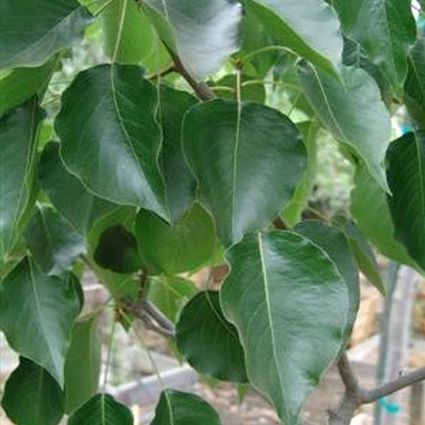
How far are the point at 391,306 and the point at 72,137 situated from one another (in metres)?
1.09

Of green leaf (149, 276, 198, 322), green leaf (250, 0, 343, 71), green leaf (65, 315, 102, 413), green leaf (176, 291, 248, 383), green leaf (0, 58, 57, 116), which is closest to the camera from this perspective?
green leaf (250, 0, 343, 71)

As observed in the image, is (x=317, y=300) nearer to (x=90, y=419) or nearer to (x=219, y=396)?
(x=90, y=419)

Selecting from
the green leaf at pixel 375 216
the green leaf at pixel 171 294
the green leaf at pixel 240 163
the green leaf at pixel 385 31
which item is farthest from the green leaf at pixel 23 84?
the green leaf at pixel 171 294

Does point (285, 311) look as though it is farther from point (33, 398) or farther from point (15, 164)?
point (33, 398)

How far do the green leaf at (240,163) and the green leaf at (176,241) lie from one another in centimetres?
15

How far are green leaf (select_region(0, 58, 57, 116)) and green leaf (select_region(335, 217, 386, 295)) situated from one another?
32cm

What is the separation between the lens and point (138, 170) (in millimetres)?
557

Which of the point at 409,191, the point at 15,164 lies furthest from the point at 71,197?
the point at 409,191

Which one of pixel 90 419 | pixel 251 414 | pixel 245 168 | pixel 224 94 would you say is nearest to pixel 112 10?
pixel 224 94

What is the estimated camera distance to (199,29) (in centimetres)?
54

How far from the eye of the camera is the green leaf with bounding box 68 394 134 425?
78cm

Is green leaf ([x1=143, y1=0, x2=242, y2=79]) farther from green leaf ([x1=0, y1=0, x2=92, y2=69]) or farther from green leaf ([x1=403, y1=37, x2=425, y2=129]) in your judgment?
green leaf ([x1=403, y1=37, x2=425, y2=129])

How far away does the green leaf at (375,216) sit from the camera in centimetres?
79

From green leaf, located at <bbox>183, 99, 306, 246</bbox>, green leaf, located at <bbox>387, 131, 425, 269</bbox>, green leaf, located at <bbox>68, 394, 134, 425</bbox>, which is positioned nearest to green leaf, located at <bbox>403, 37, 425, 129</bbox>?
green leaf, located at <bbox>387, 131, 425, 269</bbox>
